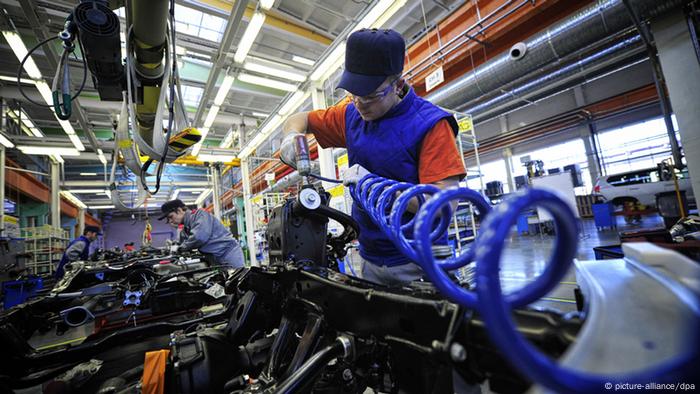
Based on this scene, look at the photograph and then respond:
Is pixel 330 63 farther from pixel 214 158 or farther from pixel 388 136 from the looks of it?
pixel 214 158

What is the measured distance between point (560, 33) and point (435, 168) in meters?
3.67

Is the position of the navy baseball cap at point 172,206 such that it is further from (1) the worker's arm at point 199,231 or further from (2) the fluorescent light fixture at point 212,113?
(2) the fluorescent light fixture at point 212,113

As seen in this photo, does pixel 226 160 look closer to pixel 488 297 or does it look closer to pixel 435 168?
pixel 435 168

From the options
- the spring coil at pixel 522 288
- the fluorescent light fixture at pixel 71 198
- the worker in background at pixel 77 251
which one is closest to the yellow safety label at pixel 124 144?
the spring coil at pixel 522 288

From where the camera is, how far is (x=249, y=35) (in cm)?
402

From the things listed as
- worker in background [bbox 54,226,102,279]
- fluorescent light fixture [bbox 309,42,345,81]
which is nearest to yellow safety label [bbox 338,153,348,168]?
fluorescent light fixture [bbox 309,42,345,81]

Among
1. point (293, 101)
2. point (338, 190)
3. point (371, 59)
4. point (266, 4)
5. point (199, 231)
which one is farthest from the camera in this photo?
point (293, 101)

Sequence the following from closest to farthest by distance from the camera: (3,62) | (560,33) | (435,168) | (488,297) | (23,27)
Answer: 1. (488,297)
2. (435,168)
3. (560,33)
4. (23,27)
5. (3,62)

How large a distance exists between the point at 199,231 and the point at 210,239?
0.70ft

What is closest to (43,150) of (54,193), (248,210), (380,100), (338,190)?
(54,193)

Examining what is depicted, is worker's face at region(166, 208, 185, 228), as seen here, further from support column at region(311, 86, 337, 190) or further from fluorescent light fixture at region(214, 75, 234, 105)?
support column at region(311, 86, 337, 190)

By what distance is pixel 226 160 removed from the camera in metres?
8.84

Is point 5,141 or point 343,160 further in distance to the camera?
point 5,141

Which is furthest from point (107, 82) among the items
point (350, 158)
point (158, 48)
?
point (350, 158)
